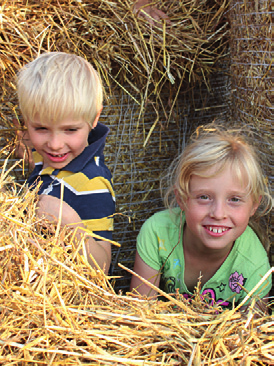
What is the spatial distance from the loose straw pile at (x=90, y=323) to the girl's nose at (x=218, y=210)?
55 cm

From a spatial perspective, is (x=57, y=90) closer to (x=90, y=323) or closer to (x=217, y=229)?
(x=217, y=229)

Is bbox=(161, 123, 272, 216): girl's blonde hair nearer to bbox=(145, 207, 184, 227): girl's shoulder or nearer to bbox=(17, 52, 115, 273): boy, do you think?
bbox=(145, 207, 184, 227): girl's shoulder

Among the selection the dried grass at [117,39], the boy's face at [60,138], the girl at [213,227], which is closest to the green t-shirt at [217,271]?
the girl at [213,227]

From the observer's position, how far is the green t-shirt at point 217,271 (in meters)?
1.81

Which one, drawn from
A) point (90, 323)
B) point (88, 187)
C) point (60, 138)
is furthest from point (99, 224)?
point (90, 323)

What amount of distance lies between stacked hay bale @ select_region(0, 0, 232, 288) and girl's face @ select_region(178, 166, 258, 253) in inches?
32.5

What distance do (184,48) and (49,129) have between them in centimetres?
92

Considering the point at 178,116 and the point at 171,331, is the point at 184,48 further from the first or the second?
the point at 171,331

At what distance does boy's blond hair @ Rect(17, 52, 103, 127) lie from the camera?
6.12 feet

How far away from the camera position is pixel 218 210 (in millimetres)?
1677

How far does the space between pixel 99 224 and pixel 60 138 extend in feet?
1.39

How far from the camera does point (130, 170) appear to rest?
256 centimetres

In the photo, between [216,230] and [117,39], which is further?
[117,39]

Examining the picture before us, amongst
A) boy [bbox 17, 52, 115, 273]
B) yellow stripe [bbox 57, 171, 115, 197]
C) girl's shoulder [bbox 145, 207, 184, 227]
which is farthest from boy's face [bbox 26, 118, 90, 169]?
girl's shoulder [bbox 145, 207, 184, 227]
